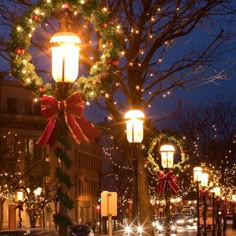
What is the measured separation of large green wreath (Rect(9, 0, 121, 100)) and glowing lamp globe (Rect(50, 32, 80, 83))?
1525 millimetres

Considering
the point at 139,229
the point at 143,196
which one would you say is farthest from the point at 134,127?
the point at 143,196

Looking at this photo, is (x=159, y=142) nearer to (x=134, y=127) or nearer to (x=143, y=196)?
(x=143, y=196)

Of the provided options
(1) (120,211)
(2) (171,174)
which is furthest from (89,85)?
(1) (120,211)

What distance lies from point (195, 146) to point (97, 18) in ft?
157

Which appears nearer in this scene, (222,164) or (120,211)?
(222,164)

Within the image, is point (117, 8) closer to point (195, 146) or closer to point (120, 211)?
point (195, 146)

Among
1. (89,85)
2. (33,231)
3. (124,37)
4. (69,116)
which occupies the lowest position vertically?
(33,231)

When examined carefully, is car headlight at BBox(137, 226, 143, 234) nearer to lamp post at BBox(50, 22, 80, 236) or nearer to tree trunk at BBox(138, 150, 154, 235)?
tree trunk at BBox(138, 150, 154, 235)

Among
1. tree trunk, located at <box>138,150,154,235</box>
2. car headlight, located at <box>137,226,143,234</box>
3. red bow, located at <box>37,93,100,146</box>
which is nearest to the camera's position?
red bow, located at <box>37,93,100,146</box>

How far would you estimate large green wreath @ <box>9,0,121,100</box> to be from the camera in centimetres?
1348

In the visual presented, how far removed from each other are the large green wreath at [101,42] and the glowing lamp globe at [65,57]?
1.53 meters

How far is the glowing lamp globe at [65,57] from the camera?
11.7 m

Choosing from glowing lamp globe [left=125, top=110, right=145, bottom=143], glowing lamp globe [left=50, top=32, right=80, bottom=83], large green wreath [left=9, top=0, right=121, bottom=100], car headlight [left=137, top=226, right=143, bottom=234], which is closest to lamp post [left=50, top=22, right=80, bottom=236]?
glowing lamp globe [left=50, top=32, right=80, bottom=83]

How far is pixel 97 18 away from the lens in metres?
13.9
